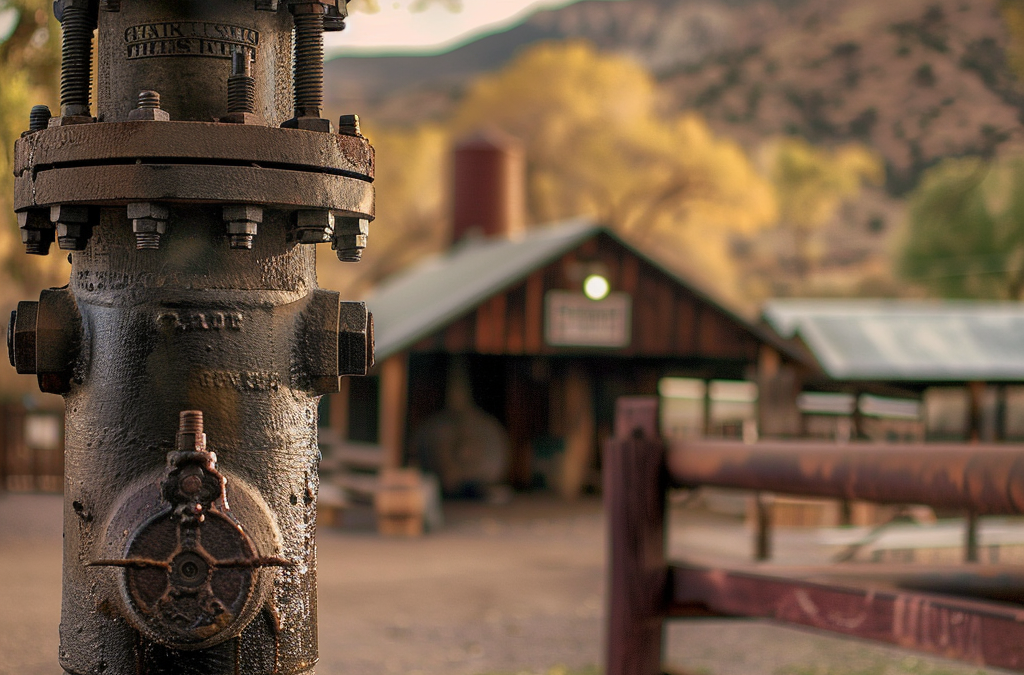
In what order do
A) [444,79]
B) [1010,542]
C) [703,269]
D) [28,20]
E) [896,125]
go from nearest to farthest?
[28,20], [1010,542], [703,269], [896,125], [444,79]

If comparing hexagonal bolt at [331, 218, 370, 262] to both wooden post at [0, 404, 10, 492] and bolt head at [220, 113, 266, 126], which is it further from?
wooden post at [0, 404, 10, 492]

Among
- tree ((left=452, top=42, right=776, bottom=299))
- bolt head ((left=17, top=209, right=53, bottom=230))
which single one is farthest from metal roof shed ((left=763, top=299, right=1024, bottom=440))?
tree ((left=452, top=42, right=776, bottom=299))

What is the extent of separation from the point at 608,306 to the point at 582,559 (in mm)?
4531

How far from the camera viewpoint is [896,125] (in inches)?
3157

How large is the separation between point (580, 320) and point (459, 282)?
8.36 ft

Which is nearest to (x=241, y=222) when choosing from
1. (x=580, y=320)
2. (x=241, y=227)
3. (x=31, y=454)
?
(x=241, y=227)

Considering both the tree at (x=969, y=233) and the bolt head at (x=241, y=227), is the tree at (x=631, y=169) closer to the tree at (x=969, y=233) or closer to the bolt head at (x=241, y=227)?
the tree at (x=969, y=233)

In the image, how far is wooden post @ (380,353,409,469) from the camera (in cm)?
1406

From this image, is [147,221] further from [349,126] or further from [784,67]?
[784,67]

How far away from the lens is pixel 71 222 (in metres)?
2.09

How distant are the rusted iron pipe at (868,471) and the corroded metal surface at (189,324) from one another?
113cm

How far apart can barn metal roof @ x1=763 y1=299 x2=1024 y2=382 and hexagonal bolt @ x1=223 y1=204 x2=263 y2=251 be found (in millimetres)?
11616

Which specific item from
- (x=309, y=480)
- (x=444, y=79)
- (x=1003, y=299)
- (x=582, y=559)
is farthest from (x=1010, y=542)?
(x=444, y=79)

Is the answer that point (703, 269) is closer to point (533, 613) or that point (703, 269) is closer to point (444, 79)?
point (533, 613)
